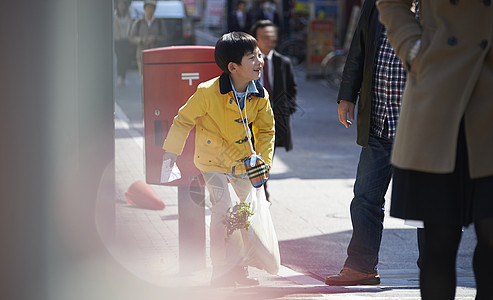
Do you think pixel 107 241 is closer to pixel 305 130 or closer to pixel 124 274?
pixel 124 274

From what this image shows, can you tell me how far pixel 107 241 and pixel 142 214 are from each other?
2.97m

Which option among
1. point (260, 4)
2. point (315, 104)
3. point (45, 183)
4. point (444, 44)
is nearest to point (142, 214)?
point (45, 183)

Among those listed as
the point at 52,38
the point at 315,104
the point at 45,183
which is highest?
the point at 52,38

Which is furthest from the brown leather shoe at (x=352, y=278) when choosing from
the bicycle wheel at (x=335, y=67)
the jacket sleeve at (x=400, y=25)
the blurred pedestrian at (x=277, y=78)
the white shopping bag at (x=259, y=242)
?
the bicycle wheel at (x=335, y=67)

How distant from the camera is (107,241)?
3.74 m

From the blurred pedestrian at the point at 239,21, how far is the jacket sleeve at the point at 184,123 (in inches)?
712

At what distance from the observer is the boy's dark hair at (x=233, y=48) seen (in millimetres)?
4359

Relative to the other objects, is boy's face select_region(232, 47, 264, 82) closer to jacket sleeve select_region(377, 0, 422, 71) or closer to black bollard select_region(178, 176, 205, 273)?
black bollard select_region(178, 176, 205, 273)

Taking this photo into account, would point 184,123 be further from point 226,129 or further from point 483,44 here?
point 483,44

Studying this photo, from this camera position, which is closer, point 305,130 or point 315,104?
point 305,130

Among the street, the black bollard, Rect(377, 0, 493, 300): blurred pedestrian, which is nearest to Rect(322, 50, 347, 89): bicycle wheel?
the street

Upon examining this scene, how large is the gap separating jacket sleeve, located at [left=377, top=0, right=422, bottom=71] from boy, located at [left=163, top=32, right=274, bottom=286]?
1.29 m

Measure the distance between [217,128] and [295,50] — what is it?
61.4 ft

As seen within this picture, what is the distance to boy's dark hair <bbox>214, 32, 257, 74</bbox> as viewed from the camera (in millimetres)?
4359
